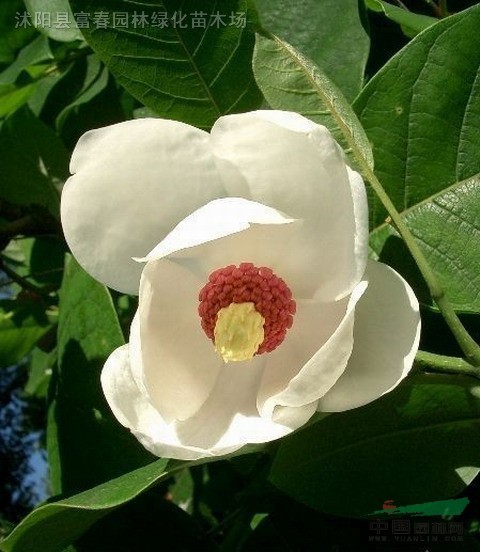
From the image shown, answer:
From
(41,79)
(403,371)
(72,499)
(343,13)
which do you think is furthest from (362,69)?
(41,79)

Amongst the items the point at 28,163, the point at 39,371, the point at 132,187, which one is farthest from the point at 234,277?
the point at 39,371

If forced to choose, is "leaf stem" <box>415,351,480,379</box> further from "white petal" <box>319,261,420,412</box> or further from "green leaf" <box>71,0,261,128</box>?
"green leaf" <box>71,0,261,128</box>

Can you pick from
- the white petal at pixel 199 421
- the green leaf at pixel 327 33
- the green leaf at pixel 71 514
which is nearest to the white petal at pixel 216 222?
the white petal at pixel 199 421

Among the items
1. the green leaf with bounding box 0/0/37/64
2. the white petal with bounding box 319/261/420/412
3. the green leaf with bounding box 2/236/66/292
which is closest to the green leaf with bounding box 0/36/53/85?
the green leaf with bounding box 0/0/37/64

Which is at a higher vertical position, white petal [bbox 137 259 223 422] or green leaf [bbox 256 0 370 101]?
green leaf [bbox 256 0 370 101]

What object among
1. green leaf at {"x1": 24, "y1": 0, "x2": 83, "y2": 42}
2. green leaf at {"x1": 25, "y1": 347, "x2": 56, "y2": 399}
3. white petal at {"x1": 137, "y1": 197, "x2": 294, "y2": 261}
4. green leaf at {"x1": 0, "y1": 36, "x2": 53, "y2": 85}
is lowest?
green leaf at {"x1": 25, "y1": 347, "x2": 56, "y2": 399}

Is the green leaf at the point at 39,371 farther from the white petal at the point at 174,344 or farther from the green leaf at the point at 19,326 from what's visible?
the white petal at the point at 174,344
